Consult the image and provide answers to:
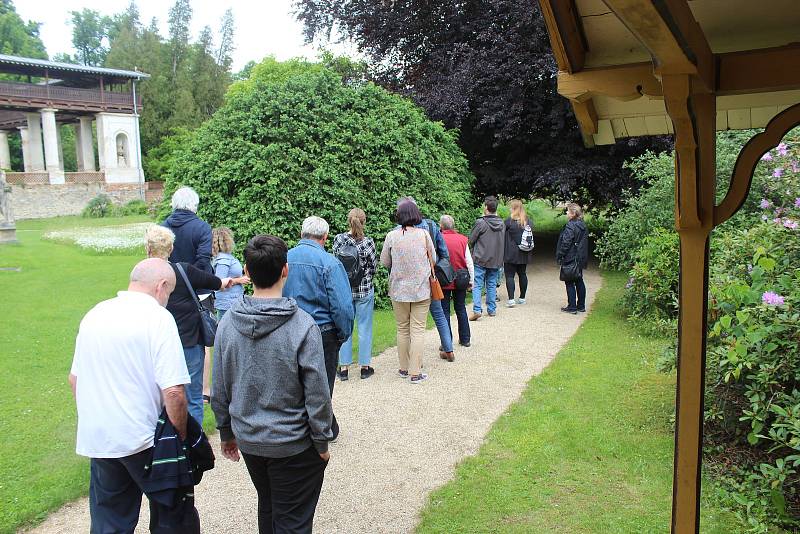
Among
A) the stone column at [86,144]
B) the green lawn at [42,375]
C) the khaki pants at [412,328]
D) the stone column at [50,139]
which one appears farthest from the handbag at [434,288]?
the stone column at [86,144]

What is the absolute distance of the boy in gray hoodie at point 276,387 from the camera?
2.97 metres

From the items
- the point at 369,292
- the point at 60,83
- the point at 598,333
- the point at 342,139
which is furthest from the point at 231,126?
the point at 60,83

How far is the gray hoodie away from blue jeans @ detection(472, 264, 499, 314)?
23.2 feet

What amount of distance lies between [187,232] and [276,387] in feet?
10.4

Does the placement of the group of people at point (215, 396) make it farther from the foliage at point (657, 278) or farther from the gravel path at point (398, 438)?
the foliage at point (657, 278)

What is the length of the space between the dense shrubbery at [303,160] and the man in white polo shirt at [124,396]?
6869mm

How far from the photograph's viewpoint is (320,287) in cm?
464

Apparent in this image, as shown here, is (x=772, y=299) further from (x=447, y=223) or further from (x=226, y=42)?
(x=226, y=42)

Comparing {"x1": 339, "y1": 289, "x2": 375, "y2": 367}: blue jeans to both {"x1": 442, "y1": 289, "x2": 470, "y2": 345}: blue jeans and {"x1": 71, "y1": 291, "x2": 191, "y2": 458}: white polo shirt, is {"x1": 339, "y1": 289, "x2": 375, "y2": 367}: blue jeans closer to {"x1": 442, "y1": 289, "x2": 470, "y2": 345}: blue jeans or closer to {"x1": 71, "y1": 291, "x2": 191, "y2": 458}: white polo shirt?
{"x1": 442, "y1": 289, "x2": 470, "y2": 345}: blue jeans

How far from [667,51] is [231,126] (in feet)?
30.8

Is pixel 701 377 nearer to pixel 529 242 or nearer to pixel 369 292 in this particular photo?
pixel 369 292

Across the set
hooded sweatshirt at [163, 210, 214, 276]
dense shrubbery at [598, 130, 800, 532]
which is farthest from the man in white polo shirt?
dense shrubbery at [598, 130, 800, 532]

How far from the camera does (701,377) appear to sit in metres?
2.78

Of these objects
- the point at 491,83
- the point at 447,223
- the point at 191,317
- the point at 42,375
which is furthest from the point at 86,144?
the point at 191,317
